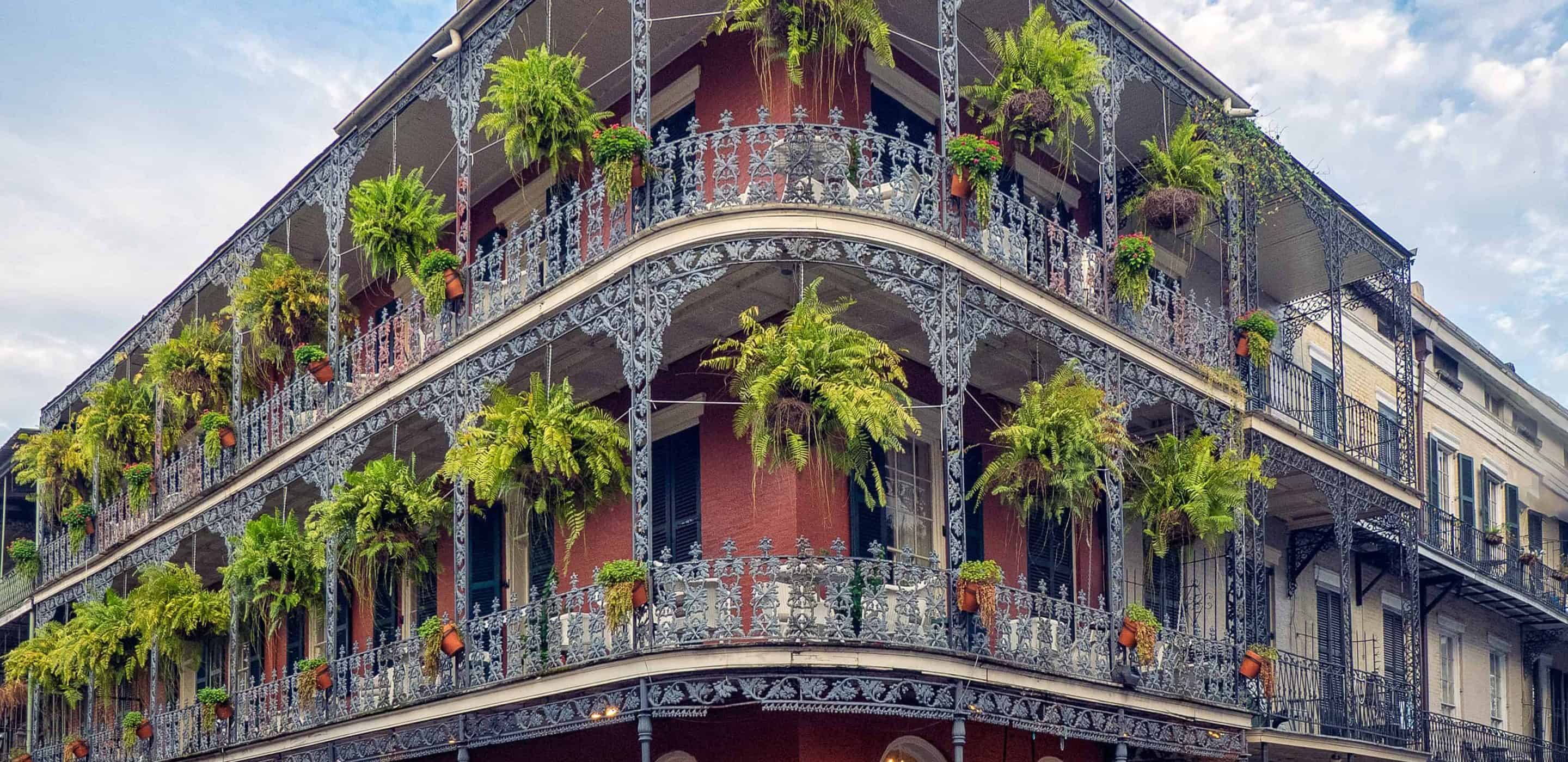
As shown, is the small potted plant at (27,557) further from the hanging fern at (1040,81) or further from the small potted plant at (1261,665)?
the small potted plant at (1261,665)

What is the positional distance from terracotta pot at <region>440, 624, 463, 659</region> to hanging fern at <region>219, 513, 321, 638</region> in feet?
10.9

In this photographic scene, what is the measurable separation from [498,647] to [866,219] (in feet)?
15.8

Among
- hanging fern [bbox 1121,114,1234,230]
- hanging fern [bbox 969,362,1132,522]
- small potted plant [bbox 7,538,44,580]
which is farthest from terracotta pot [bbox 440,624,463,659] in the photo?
small potted plant [bbox 7,538,44,580]

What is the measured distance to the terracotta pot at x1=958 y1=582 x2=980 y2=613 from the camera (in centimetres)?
1188

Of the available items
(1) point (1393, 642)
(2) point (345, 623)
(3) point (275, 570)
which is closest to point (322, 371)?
(3) point (275, 570)

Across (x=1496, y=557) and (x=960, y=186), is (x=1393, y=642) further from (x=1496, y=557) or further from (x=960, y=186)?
(x=960, y=186)

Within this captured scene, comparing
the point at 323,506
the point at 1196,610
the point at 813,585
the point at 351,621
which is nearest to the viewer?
the point at 813,585

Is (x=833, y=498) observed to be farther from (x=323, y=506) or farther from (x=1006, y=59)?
(x=323, y=506)

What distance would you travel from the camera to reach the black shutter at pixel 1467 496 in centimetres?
2434

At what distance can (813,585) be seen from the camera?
11555 millimetres

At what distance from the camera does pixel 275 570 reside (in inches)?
660

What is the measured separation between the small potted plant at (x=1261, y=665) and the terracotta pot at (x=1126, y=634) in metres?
2.24

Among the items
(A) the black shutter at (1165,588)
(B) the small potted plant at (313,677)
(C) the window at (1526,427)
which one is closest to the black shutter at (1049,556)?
(A) the black shutter at (1165,588)

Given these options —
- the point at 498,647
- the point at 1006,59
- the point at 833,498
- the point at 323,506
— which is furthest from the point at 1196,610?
the point at 323,506
